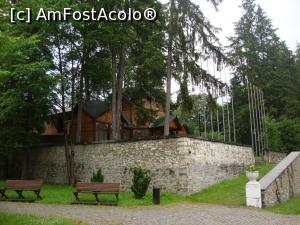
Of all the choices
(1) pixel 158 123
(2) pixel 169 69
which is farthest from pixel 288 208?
(1) pixel 158 123

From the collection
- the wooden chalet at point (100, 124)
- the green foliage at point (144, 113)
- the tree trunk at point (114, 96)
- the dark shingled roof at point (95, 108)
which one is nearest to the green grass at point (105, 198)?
the tree trunk at point (114, 96)

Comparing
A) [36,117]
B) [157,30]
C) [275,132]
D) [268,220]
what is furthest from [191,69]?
[275,132]

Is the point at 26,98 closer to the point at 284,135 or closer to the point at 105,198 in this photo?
the point at 105,198

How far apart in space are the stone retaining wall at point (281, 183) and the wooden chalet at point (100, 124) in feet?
37.0

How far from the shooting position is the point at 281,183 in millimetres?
15633

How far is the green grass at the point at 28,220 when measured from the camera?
30.6 ft

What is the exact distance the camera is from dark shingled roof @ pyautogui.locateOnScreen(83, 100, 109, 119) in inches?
1149

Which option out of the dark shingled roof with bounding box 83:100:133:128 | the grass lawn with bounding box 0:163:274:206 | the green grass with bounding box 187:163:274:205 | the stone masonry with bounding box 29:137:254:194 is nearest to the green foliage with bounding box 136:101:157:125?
the dark shingled roof with bounding box 83:100:133:128

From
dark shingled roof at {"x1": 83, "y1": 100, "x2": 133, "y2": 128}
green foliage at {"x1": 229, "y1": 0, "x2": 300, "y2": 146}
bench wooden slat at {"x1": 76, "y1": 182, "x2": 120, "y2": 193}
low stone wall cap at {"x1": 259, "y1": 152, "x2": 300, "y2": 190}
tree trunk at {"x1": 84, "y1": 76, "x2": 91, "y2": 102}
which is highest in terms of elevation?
green foliage at {"x1": 229, "y1": 0, "x2": 300, "y2": 146}

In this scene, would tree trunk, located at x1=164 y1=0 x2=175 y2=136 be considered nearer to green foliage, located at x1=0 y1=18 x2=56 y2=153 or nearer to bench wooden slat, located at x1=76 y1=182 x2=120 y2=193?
green foliage, located at x1=0 y1=18 x2=56 y2=153

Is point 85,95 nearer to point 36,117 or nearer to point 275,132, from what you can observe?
point 36,117

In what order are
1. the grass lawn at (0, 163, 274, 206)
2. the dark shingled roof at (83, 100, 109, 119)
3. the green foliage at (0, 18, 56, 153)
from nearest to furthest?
1. the grass lawn at (0, 163, 274, 206)
2. the green foliage at (0, 18, 56, 153)
3. the dark shingled roof at (83, 100, 109, 119)

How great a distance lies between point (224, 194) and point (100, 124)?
1512 centimetres

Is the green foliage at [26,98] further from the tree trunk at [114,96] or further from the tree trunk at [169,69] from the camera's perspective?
the tree trunk at [169,69]
